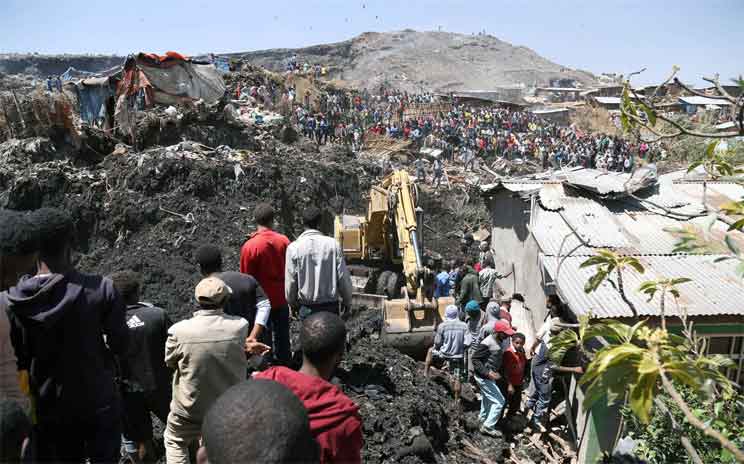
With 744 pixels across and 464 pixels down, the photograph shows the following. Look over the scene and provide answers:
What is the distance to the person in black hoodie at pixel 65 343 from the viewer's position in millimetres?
2838

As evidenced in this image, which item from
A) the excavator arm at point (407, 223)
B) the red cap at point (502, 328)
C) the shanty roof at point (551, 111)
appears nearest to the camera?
the red cap at point (502, 328)

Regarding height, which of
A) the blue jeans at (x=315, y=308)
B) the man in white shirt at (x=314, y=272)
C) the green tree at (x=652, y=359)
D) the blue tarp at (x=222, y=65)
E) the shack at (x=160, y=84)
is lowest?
the blue jeans at (x=315, y=308)

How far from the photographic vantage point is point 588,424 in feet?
21.7

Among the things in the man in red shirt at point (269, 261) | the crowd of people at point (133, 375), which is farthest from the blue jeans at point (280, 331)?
the crowd of people at point (133, 375)

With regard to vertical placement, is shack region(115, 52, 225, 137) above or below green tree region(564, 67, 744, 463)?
above

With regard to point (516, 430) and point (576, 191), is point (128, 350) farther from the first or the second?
point (576, 191)

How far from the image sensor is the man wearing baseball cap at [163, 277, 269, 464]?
3494mm

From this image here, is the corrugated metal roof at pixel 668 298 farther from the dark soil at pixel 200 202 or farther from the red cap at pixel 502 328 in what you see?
the dark soil at pixel 200 202

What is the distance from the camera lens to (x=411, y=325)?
859 cm

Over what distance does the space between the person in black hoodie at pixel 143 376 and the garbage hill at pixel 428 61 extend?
2223 inches

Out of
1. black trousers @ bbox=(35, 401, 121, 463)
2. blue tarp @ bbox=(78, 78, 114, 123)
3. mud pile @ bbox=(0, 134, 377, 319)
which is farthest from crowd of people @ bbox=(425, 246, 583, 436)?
blue tarp @ bbox=(78, 78, 114, 123)

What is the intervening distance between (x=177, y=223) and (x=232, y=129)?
18.5 ft

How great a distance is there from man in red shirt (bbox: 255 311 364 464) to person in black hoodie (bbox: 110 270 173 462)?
1583 millimetres

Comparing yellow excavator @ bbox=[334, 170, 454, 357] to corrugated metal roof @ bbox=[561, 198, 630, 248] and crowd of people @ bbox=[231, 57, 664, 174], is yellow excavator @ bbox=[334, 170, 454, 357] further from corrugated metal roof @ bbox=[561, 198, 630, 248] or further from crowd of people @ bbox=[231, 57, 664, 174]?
crowd of people @ bbox=[231, 57, 664, 174]
